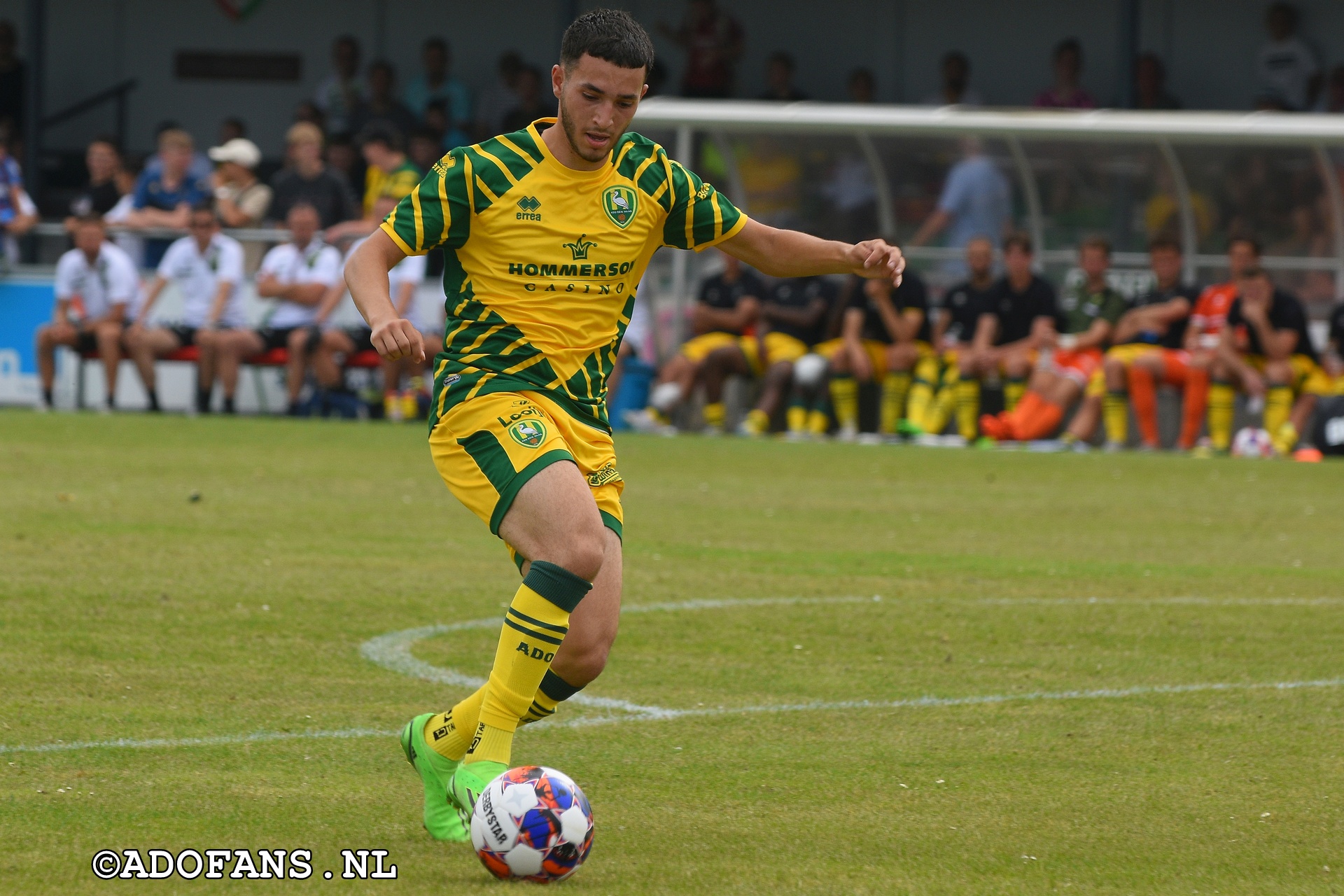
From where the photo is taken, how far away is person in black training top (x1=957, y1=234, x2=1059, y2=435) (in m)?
16.3

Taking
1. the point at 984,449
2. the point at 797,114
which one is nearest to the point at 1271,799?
the point at 984,449

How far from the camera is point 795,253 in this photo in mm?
5195

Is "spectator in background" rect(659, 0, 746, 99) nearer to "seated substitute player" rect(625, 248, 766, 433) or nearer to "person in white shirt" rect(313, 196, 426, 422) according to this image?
"seated substitute player" rect(625, 248, 766, 433)

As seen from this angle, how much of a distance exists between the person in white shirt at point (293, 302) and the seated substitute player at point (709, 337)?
3.01m

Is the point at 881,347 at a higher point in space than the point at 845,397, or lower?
higher

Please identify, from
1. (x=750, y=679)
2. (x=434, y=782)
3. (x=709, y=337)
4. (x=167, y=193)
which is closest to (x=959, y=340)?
(x=709, y=337)

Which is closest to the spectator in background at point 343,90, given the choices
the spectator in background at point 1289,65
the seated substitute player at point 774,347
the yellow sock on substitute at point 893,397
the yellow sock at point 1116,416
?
the seated substitute player at point 774,347

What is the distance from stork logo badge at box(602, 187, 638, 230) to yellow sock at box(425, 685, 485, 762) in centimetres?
123

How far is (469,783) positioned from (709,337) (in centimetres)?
1319

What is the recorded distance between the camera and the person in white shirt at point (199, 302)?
57.5 feet

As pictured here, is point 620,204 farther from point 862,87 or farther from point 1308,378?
point 862,87

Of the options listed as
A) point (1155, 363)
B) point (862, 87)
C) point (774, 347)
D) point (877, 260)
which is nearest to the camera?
point (877, 260)

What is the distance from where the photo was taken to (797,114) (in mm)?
17547

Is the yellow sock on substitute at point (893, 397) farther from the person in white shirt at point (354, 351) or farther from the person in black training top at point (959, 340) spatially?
the person in white shirt at point (354, 351)
